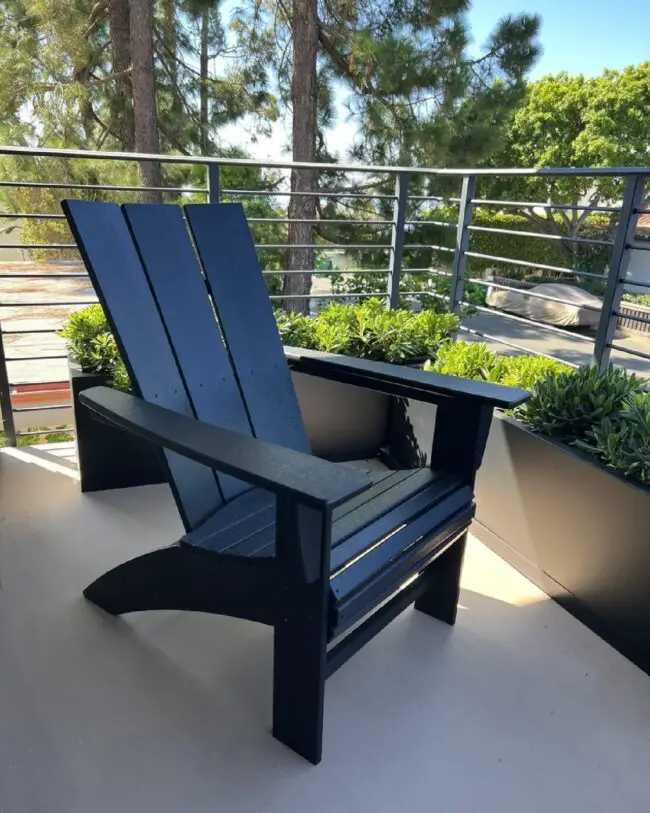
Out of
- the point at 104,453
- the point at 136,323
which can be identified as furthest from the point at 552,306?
the point at 136,323

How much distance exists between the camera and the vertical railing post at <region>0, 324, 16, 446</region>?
261 cm

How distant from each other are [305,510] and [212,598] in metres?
0.46

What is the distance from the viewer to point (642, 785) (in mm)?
1316

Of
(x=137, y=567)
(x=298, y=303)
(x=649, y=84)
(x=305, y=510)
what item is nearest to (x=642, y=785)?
(x=305, y=510)

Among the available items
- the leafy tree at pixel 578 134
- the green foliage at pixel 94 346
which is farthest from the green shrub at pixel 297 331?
the leafy tree at pixel 578 134

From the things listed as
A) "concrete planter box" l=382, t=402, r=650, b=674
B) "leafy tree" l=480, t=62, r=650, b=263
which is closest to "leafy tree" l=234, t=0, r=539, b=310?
"concrete planter box" l=382, t=402, r=650, b=674

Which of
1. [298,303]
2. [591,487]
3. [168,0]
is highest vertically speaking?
[168,0]

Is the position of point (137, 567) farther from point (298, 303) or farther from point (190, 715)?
point (298, 303)

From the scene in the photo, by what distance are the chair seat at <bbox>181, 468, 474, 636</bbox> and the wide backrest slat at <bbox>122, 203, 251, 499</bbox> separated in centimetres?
20

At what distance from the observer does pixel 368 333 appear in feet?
9.05

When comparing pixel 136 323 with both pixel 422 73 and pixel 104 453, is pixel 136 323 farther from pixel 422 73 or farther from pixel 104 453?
pixel 422 73

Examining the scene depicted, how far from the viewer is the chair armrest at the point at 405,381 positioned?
1529 millimetres

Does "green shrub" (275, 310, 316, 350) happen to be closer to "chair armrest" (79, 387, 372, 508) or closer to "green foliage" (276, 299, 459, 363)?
"green foliage" (276, 299, 459, 363)

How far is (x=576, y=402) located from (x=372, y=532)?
37.5 inches
